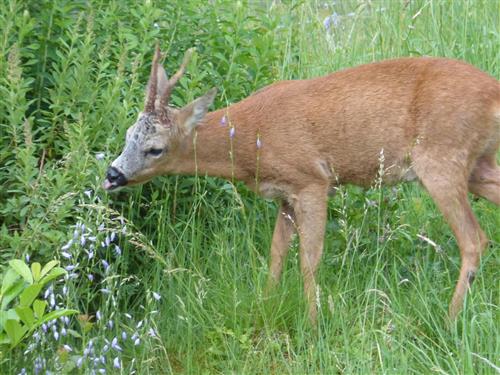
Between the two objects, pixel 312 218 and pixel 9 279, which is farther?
pixel 312 218

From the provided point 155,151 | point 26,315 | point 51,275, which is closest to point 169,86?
point 155,151

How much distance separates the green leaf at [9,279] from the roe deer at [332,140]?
1.23 meters

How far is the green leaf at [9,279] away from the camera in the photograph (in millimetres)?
4426

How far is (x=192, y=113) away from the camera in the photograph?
19.8ft

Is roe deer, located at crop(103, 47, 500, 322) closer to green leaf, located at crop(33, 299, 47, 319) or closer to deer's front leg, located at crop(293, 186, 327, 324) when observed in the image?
deer's front leg, located at crop(293, 186, 327, 324)

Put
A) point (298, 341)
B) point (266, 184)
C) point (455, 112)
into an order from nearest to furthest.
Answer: point (298, 341)
point (455, 112)
point (266, 184)

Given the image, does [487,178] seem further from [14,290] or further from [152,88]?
[14,290]

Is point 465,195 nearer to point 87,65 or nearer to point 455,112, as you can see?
point 455,112

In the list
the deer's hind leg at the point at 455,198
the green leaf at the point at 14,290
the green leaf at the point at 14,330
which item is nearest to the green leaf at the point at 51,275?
the green leaf at the point at 14,290

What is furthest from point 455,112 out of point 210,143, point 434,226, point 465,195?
point 210,143

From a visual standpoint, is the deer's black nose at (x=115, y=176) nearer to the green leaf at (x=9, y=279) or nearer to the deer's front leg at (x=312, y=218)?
the deer's front leg at (x=312, y=218)

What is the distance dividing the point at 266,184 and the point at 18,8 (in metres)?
1.77

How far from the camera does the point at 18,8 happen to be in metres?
6.05

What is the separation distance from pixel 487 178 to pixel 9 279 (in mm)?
2929
